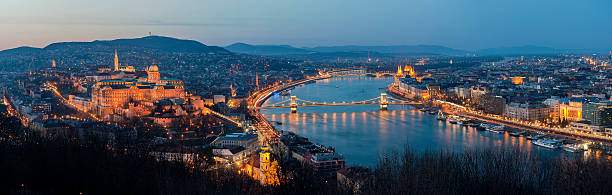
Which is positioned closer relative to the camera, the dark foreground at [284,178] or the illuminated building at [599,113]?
the dark foreground at [284,178]

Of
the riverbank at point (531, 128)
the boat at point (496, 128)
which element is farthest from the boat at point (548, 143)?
the boat at point (496, 128)

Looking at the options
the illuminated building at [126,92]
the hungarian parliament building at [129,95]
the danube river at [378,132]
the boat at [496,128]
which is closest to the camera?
the danube river at [378,132]

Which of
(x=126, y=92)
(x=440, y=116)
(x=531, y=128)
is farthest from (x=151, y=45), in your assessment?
(x=531, y=128)

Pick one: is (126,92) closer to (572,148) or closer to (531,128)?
(531,128)

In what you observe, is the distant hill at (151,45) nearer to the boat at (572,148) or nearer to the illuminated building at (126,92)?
the illuminated building at (126,92)

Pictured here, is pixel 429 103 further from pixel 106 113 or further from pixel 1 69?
pixel 1 69

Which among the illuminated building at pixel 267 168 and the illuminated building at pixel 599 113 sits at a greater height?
the illuminated building at pixel 599 113

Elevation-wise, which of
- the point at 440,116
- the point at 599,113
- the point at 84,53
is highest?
the point at 84,53

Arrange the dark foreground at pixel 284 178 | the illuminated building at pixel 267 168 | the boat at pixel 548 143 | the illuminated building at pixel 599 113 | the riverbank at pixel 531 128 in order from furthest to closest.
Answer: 1. the illuminated building at pixel 599 113
2. the riverbank at pixel 531 128
3. the boat at pixel 548 143
4. the illuminated building at pixel 267 168
5. the dark foreground at pixel 284 178
